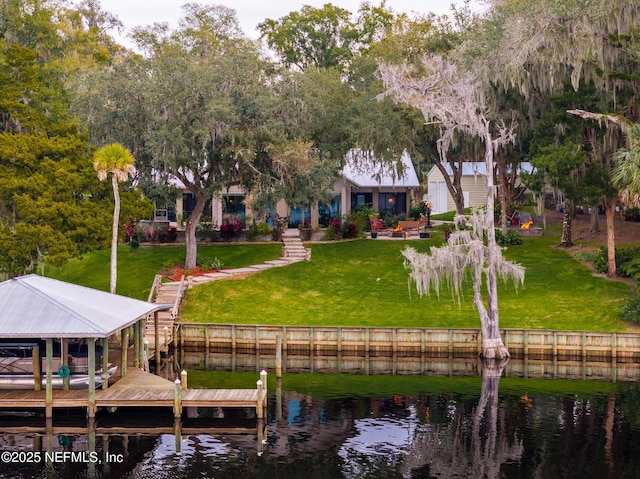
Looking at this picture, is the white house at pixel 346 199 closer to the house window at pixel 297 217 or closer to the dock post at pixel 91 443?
the house window at pixel 297 217

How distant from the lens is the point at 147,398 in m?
32.2

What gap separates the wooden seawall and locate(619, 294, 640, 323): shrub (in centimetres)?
266

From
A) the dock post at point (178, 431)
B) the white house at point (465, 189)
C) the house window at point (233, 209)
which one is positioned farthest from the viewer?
the white house at point (465, 189)

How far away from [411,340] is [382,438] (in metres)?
13.5

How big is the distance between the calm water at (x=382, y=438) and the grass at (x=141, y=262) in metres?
17.3

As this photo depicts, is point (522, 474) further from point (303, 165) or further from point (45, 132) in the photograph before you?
point (45, 132)

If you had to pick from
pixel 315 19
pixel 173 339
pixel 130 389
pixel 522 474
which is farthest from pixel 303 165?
pixel 315 19

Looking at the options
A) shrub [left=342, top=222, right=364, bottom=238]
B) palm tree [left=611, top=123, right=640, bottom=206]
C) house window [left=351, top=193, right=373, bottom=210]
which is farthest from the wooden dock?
house window [left=351, top=193, right=373, bottom=210]

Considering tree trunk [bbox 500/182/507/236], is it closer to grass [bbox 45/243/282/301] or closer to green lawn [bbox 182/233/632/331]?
green lawn [bbox 182/233/632/331]

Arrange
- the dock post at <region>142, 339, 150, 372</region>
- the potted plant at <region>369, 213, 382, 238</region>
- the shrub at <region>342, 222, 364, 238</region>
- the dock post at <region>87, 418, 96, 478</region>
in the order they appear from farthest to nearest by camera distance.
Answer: the potted plant at <region>369, 213, 382, 238</region>
the shrub at <region>342, 222, 364, 238</region>
the dock post at <region>142, 339, 150, 372</region>
the dock post at <region>87, 418, 96, 478</region>

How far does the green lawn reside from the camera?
46.8 m

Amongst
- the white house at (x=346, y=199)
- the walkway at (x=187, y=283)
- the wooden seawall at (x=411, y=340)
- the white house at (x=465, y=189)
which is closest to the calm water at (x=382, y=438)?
the wooden seawall at (x=411, y=340)

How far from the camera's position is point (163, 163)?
5122 cm

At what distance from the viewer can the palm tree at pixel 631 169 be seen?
4244cm
